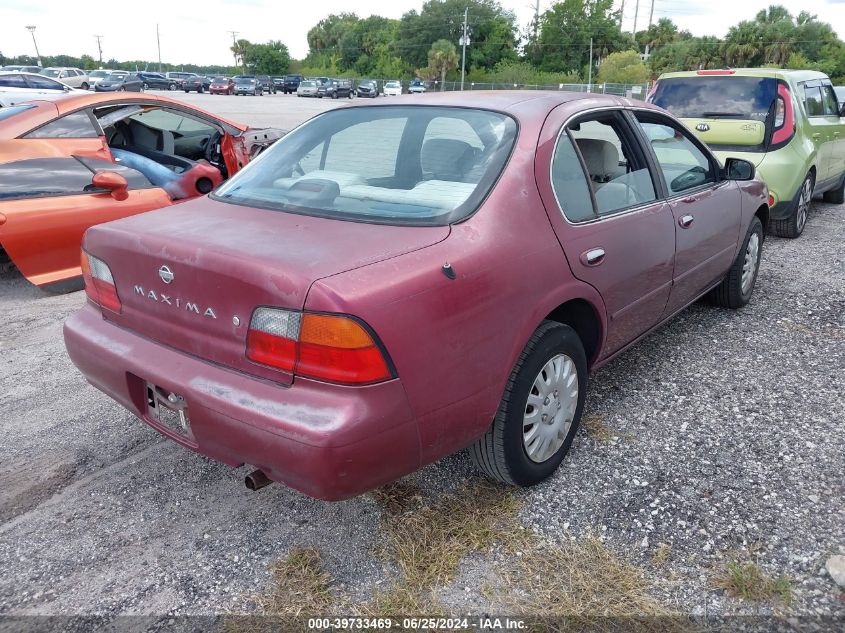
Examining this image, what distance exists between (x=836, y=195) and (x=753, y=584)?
28.2 feet

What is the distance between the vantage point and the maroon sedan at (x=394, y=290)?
6.61 feet

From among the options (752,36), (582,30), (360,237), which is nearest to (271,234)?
(360,237)

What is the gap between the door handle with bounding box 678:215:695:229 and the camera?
358cm

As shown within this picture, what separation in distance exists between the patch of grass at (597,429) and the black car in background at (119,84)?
105 feet

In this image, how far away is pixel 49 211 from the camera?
193 inches

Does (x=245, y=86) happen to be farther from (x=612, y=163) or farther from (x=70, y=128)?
(x=612, y=163)

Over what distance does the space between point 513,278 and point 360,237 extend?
1.86 ft

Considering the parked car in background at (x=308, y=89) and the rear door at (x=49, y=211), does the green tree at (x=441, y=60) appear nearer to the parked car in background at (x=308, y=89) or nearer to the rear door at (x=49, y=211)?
the parked car in background at (x=308, y=89)

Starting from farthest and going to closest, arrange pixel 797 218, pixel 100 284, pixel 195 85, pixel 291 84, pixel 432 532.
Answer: pixel 291 84 < pixel 195 85 < pixel 797 218 < pixel 100 284 < pixel 432 532

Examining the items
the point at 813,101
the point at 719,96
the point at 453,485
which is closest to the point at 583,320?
the point at 453,485

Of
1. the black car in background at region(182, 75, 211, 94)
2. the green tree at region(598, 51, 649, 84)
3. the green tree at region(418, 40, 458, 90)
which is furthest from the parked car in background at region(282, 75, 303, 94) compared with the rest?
the green tree at region(598, 51, 649, 84)

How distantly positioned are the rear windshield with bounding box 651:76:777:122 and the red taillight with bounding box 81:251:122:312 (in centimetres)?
624

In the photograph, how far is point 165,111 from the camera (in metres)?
6.40

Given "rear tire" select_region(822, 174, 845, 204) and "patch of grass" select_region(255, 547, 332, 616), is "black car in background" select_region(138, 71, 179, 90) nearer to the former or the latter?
Result: "rear tire" select_region(822, 174, 845, 204)
